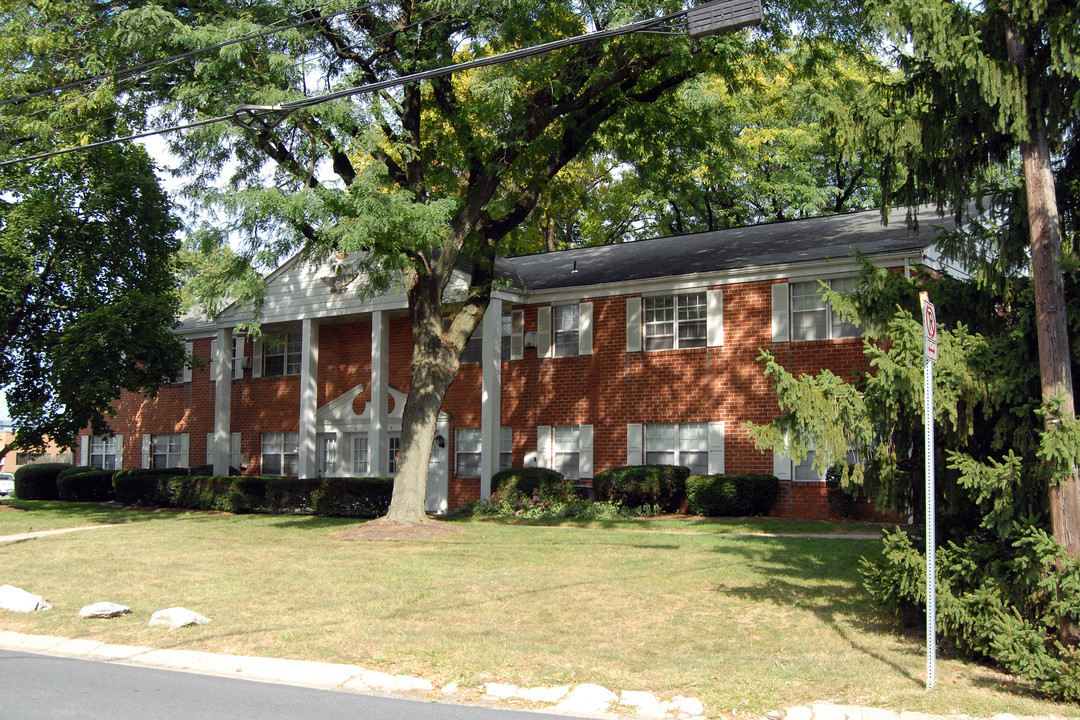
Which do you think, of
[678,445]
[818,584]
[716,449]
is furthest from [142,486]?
[818,584]

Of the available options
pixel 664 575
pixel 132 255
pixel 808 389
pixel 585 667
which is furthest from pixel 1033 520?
pixel 132 255

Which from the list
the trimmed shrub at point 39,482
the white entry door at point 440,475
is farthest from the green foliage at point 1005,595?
the trimmed shrub at point 39,482

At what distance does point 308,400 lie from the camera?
26.0 meters

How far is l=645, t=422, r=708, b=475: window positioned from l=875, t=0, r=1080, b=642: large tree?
1328 centimetres

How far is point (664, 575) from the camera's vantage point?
1224 cm

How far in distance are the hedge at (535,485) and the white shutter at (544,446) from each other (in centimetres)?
134

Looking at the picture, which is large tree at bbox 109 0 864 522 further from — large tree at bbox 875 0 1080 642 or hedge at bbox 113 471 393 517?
large tree at bbox 875 0 1080 642

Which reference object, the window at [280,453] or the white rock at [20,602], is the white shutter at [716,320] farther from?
the white rock at [20,602]

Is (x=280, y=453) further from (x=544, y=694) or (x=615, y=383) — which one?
(x=544, y=694)

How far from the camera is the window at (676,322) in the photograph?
21.8 metres

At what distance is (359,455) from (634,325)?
30.9 ft

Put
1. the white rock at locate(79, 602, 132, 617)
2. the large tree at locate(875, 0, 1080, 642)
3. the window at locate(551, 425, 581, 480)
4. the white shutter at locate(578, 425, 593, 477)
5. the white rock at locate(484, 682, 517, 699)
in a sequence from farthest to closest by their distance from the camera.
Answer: the window at locate(551, 425, 581, 480) → the white shutter at locate(578, 425, 593, 477) → the white rock at locate(79, 602, 132, 617) → the large tree at locate(875, 0, 1080, 642) → the white rock at locate(484, 682, 517, 699)

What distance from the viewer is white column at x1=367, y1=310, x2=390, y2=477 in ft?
80.2

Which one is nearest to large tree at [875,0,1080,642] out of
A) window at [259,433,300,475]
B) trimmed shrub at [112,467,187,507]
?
window at [259,433,300,475]
